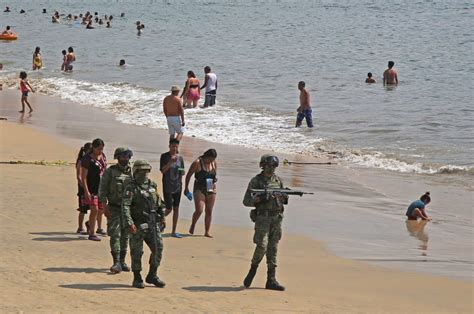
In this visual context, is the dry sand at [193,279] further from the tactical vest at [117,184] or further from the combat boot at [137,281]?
the tactical vest at [117,184]

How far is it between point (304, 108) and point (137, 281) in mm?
15187

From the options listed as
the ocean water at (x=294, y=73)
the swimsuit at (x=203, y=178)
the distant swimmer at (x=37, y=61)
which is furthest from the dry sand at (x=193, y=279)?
the distant swimmer at (x=37, y=61)

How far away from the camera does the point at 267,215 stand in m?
9.12

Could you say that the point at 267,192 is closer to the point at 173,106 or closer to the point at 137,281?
the point at 137,281

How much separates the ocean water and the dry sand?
27.6 ft

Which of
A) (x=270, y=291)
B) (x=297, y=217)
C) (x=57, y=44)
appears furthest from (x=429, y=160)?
(x=57, y=44)

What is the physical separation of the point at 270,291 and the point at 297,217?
419 centimetres

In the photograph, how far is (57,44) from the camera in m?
48.9

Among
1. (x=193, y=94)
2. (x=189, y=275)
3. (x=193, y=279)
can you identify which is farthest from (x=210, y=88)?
(x=193, y=279)

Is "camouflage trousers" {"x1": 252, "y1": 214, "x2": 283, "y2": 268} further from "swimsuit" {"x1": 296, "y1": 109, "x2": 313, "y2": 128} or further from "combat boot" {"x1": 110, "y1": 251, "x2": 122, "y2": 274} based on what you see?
"swimsuit" {"x1": 296, "y1": 109, "x2": 313, "y2": 128}

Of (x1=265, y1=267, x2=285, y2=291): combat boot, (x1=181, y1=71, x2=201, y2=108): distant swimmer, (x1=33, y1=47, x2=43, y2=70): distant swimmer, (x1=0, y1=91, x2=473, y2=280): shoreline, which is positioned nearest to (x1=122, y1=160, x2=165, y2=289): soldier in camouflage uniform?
(x1=265, y1=267, x2=285, y2=291): combat boot

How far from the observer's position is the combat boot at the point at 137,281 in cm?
884

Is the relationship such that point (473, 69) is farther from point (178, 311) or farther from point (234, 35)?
point (178, 311)

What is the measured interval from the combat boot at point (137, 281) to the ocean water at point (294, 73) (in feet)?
35.6
